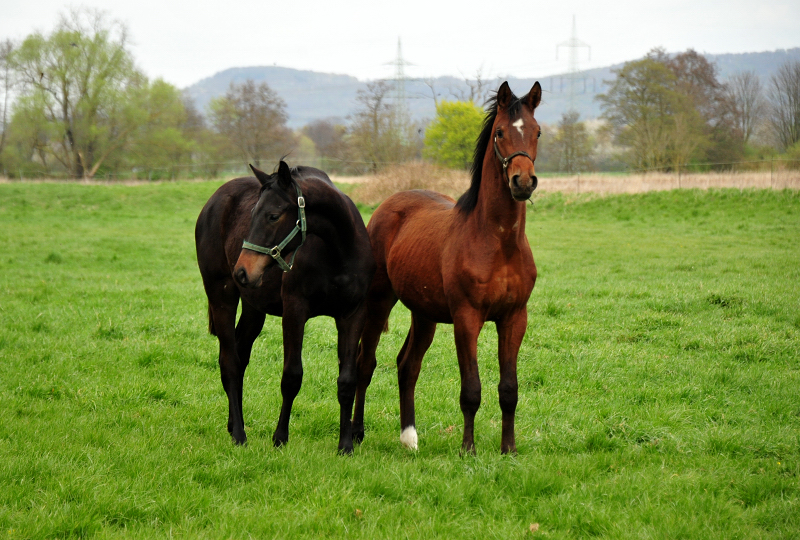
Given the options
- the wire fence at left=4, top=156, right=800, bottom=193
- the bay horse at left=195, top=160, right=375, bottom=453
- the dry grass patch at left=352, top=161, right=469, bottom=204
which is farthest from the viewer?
the dry grass patch at left=352, top=161, right=469, bottom=204

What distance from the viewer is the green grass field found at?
327 centimetres

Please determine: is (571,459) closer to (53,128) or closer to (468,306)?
(468,306)

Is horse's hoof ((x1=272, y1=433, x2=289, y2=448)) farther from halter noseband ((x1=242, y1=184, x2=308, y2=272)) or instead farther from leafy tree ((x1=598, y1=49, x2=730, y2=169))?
leafy tree ((x1=598, y1=49, x2=730, y2=169))

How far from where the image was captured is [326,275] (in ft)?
14.5

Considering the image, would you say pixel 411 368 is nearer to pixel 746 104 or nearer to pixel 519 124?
pixel 519 124

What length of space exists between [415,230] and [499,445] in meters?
1.85

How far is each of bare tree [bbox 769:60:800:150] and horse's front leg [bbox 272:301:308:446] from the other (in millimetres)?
40461

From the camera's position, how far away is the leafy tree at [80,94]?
40625 mm

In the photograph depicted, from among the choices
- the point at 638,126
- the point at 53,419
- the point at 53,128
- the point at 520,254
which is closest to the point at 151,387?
the point at 53,419

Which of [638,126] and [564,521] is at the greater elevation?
[638,126]

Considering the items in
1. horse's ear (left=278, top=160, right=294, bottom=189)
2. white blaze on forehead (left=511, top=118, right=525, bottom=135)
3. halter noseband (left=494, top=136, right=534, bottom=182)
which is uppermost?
white blaze on forehead (left=511, top=118, right=525, bottom=135)

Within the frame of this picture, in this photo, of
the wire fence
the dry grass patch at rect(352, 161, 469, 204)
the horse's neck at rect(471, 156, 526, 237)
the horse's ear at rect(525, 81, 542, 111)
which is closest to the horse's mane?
the horse's neck at rect(471, 156, 526, 237)

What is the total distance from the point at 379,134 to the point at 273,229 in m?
36.4

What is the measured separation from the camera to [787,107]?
37.2 metres
